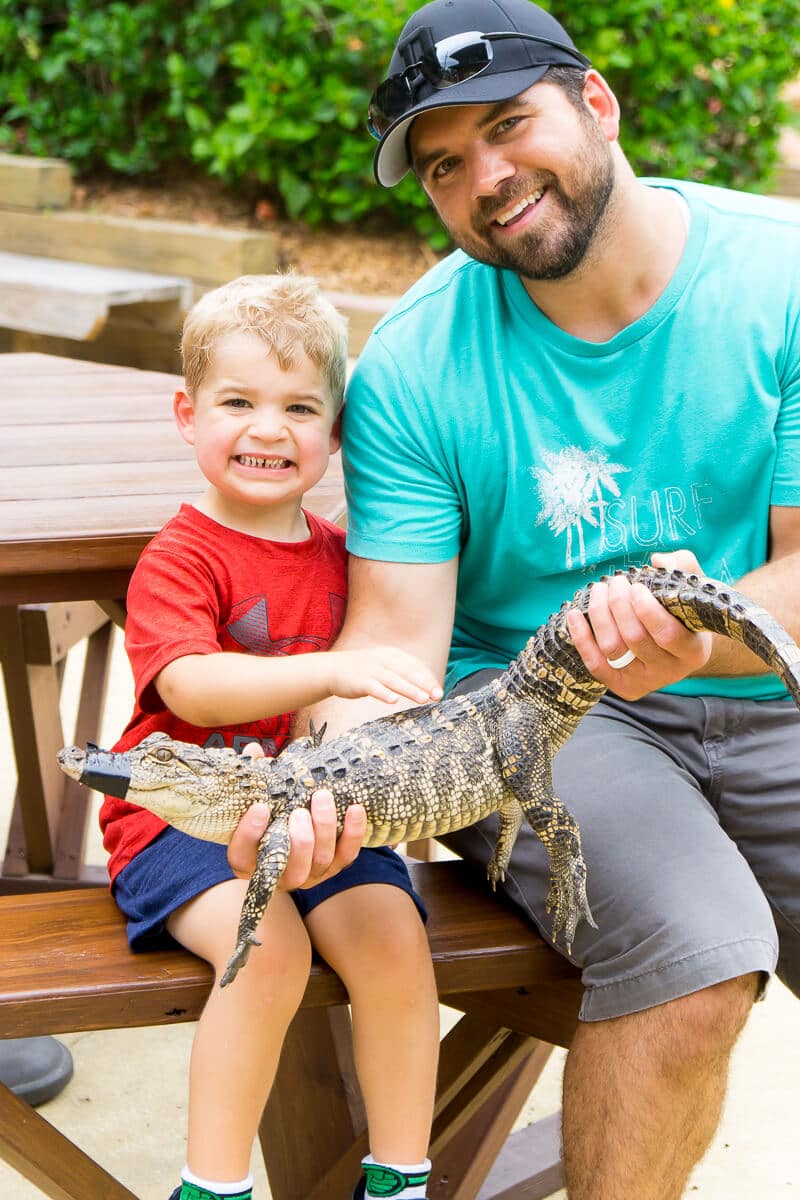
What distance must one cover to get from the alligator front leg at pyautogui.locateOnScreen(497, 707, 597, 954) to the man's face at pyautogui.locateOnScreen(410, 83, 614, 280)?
0.88m

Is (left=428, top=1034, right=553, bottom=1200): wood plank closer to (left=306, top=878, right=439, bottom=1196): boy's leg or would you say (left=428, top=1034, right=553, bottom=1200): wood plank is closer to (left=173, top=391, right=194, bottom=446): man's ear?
(left=306, top=878, right=439, bottom=1196): boy's leg

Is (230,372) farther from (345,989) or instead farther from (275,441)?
(345,989)

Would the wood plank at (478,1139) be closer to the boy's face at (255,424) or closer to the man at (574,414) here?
the man at (574,414)

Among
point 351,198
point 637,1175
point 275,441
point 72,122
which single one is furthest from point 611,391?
point 72,122

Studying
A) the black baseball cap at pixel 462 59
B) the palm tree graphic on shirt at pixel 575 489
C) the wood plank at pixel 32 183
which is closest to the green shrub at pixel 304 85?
the wood plank at pixel 32 183

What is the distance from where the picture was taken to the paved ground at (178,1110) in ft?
9.18

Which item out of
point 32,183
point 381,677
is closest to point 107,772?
point 381,677

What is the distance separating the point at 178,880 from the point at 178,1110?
3.70 feet

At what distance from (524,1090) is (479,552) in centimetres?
107

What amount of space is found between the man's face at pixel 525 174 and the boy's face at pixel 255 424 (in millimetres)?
460

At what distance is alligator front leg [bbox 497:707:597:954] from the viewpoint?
216cm

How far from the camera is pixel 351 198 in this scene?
8.16m

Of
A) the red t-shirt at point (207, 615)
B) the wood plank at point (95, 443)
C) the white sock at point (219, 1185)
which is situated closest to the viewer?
the white sock at point (219, 1185)

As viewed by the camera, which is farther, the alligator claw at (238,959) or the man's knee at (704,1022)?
the man's knee at (704,1022)
